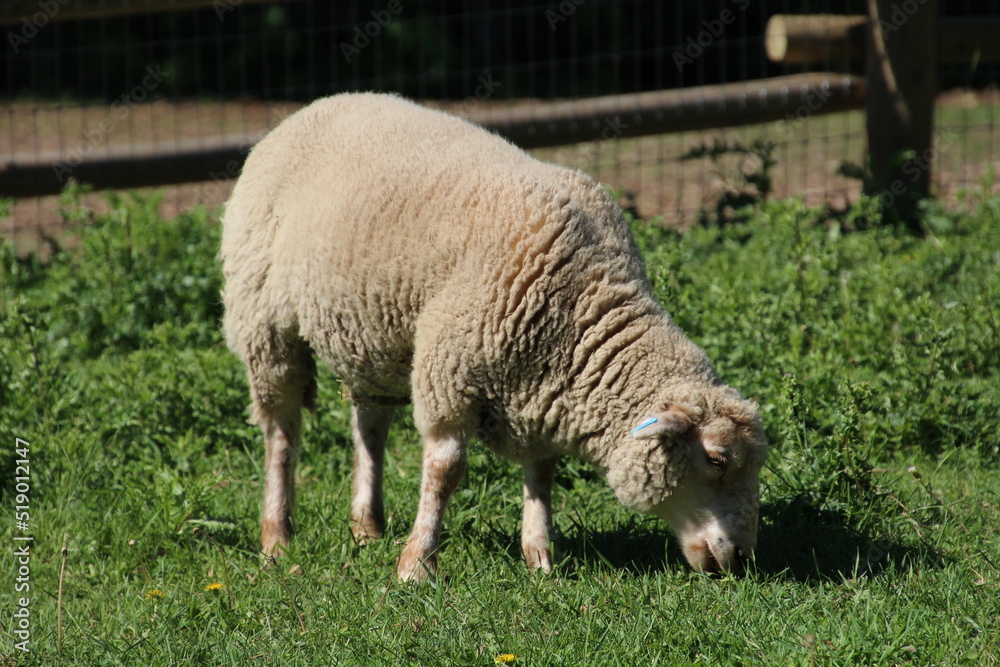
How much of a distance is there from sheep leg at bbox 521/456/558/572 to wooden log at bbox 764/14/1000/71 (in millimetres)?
4110

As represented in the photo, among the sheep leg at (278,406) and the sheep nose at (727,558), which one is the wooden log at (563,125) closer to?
the sheep leg at (278,406)

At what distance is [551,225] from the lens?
3178 millimetres

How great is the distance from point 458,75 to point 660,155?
2.65 meters

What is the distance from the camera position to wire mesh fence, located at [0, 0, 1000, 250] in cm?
843

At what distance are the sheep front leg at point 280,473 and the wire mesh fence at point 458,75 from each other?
4.07 m

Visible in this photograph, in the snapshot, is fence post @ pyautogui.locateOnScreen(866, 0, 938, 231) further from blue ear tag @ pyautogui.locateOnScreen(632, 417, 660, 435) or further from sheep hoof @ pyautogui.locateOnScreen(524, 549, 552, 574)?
blue ear tag @ pyautogui.locateOnScreen(632, 417, 660, 435)

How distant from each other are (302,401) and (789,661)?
6.50ft

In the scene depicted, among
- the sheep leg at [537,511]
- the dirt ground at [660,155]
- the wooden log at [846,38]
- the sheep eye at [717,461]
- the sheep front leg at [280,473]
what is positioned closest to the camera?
the sheep eye at [717,461]

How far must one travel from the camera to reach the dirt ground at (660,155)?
7.12m

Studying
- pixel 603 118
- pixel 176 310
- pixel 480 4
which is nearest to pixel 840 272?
pixel 603 118

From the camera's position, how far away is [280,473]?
12.9 feet

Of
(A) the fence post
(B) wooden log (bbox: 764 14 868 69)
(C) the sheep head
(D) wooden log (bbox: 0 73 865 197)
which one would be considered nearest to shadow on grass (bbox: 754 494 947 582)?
(C) the sheep head

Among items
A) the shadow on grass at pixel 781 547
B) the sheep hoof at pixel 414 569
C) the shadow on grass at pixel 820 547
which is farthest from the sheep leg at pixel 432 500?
the shadow on grass at pixel 820 547

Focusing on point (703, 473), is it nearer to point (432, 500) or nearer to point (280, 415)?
point (432, 500)
